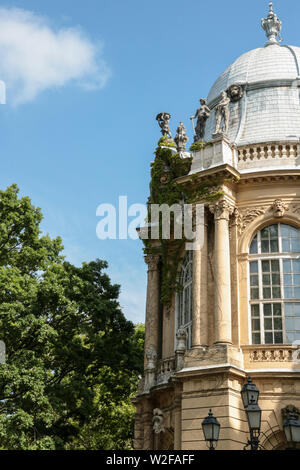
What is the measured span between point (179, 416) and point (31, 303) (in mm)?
7290

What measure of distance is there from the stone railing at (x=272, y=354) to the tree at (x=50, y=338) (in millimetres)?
7689

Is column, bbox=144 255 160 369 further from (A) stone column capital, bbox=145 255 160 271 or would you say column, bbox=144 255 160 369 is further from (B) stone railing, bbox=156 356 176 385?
(B) stone railing, bbox=156 356 176 385

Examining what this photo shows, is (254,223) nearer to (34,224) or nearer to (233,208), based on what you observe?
(233,208)

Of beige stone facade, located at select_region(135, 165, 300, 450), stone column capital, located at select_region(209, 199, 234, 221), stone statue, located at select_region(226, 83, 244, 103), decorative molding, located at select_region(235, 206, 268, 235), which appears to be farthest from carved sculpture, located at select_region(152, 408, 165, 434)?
stone statue, located at select_region(226, 83, 244, 103)

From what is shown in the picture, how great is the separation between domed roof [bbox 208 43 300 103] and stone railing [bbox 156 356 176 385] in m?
11.3

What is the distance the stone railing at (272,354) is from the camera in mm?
19484

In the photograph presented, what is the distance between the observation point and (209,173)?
71.2ft

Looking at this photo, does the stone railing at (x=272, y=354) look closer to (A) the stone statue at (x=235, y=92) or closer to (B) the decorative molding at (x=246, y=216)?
(B) the decorative molding at (x=246, y=216)

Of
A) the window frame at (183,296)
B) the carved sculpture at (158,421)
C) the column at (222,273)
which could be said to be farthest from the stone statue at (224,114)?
the carved sculpture at (158,421)

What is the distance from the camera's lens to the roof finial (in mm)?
29759

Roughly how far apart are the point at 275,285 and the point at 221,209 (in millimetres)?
3087

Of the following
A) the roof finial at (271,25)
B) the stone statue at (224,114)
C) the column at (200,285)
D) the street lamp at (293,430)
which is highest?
the roof finial at (271,25)

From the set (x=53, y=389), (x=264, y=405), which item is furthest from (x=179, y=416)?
(x=53, y=389)

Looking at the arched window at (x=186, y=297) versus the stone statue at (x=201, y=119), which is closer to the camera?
the arched window at (x=186, y=297)
